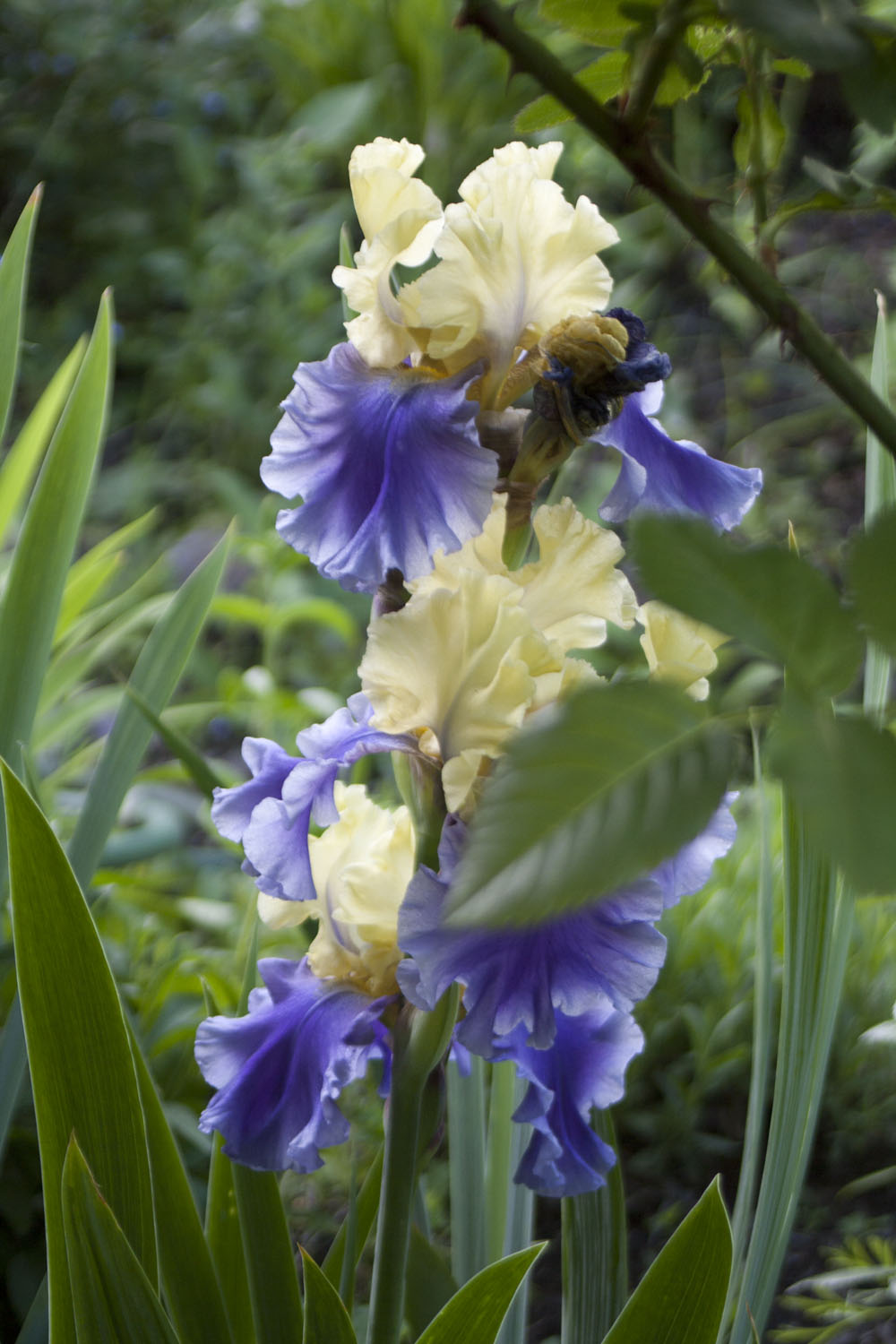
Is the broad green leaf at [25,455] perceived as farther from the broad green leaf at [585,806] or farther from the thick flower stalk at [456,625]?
the broad green leaf at [585,806]

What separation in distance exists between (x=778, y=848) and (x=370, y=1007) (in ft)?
2.85

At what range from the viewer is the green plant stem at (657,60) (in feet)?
0.80

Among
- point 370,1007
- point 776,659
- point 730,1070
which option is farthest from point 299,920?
point 730,1070

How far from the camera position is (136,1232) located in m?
0.49

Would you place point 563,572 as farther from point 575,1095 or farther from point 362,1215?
point 362,1215

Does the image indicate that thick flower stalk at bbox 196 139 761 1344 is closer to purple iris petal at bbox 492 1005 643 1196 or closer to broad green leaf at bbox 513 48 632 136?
purple iris petal at bbox 492 1005 643 1196

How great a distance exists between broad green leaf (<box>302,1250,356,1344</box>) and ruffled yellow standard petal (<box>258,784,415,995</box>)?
114mm

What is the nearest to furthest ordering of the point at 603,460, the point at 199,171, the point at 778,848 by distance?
1. the point at 778,848
2. the point at 603,460
3. the point at 199,171

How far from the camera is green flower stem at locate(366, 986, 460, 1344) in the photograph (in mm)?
444

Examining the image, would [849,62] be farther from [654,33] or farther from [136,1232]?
[136,1232]

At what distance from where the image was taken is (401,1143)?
0.45m

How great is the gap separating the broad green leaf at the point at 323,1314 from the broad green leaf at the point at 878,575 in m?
0.39

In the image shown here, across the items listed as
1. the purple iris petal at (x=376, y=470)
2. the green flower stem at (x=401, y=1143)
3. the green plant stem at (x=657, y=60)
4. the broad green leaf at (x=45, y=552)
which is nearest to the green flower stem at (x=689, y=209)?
the green plant stem at (x=657, y=60)

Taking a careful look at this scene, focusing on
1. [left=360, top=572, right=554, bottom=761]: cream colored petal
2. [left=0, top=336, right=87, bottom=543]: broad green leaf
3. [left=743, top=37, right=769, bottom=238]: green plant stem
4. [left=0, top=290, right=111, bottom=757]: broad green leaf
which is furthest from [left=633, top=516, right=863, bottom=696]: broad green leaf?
[left=0, top=336, right=87, bottom=543]: broad green leaf
